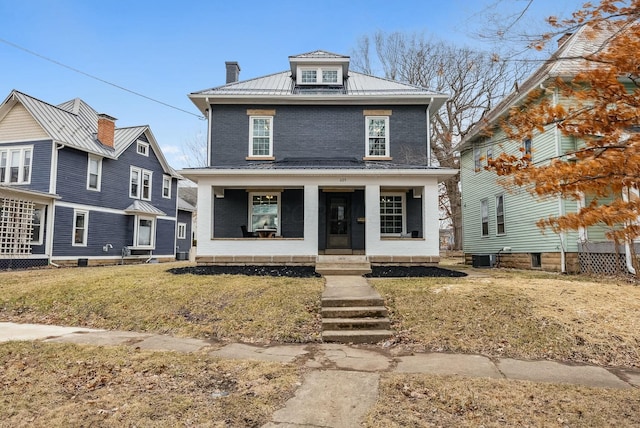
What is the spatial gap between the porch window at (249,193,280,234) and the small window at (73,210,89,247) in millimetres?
10130

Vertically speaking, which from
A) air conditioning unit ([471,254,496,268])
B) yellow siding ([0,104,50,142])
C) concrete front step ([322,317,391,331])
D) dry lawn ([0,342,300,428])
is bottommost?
dry lawn ([0,342,300,428])

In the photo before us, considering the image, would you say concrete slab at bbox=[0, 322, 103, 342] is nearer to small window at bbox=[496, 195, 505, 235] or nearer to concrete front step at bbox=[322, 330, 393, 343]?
concrete front step at bbox=[322, 330, 393, 343]

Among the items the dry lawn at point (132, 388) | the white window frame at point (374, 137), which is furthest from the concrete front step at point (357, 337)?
the white window frame at point (374, 137)

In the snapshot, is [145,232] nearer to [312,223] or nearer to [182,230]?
[182,230]

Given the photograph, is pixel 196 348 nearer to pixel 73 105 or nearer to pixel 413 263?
pixel 413 263

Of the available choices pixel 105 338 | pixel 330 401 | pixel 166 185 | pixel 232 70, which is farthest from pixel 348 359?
pixel 166 185

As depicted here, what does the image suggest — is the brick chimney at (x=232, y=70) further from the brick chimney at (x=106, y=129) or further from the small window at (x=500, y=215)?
the small window at (x=500, y=215)

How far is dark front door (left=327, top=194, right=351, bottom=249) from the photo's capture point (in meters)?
13.8

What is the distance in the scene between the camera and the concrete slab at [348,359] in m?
4.64

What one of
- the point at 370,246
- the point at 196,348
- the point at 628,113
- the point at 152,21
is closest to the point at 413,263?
the point at 370,246

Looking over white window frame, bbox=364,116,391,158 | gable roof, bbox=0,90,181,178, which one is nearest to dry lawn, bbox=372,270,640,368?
white window frame, bbox=364,116,391,158

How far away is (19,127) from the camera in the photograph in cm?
1775

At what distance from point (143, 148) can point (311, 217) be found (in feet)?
50.9

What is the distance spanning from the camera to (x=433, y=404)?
3484mm
